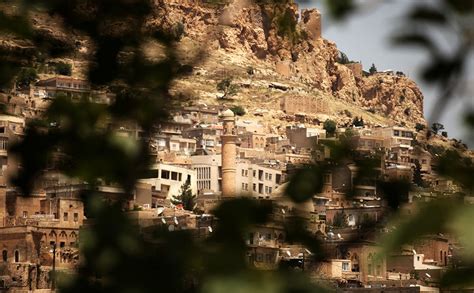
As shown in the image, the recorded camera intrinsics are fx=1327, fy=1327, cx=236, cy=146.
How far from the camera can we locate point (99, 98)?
1982 mm

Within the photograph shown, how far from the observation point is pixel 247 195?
1786 millimetres

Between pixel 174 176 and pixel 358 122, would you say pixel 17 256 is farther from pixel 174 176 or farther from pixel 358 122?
pixel 358 122

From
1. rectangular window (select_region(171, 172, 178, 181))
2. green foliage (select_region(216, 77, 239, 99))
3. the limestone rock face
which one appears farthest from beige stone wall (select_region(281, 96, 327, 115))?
rectangular window (select_region(171, 172, 178, 181))

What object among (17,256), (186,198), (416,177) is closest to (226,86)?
(416,177)

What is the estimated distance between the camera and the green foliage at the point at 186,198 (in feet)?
147

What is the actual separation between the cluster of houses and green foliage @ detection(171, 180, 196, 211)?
0.59ft

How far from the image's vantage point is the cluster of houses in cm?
194

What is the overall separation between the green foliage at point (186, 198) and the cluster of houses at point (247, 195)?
0.59 ft

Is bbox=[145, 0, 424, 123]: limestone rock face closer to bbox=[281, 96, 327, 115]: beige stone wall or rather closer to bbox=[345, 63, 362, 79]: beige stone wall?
bbox=[345, 63, 362, 79]: beige stone wall

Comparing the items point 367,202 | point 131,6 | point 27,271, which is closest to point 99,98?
point 131,6

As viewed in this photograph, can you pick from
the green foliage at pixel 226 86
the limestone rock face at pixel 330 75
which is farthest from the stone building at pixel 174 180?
the limestone rock face at pixel 330 75

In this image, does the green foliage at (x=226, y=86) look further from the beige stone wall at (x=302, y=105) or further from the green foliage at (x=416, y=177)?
the beige stone wall at (x=302, y=105)

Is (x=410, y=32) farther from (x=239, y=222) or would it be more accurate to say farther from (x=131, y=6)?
(x=131, y=6)

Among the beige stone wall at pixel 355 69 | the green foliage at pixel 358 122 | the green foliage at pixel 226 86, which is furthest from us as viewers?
the beige stone wall at pixel 355 69
